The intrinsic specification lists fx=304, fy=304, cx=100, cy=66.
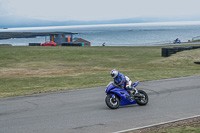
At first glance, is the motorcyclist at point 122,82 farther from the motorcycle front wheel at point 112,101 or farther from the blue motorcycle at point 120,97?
the motorcycle front wheel at point 112,101

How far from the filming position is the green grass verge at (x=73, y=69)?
63.4 feet

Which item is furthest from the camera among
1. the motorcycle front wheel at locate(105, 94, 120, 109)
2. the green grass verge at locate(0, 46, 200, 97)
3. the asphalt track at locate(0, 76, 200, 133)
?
the green grass verge at locate(0, 46, 200, 97)

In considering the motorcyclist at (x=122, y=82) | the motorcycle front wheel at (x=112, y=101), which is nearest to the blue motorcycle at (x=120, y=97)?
the motorcycle front wheel at (x=112, y=101)

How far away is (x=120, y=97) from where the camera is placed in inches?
457

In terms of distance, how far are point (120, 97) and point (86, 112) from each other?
144 cm

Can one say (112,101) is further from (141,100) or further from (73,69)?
(73,69)

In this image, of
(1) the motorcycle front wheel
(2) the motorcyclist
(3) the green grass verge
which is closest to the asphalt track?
(1) the motorcycle front wheel

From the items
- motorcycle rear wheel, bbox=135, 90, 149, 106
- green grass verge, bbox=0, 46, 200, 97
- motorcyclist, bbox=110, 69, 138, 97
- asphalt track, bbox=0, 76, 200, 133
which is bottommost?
green grass verge, bbox=0, 46, 200, 97

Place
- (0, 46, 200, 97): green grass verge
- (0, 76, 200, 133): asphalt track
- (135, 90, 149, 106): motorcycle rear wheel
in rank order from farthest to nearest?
(0, 46, 200, 97): green grass verge < (135, 90, 149, 106): motorcycle rear wheel < (0, 76, 200, 133): asphalt track

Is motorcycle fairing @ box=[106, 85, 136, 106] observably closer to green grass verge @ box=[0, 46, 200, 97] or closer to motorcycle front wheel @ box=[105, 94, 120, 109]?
motorcycle front wheel @ box=[105, 94, 120, 109]

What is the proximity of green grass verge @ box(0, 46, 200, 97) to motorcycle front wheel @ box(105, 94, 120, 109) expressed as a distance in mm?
6288

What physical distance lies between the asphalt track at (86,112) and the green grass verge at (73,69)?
2811 millimetres

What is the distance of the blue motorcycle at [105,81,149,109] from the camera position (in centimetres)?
1143

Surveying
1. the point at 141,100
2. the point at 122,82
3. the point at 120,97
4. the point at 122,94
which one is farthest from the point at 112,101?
the point at 141,100
